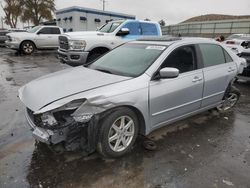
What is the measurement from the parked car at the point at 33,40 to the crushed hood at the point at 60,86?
12346 millimetres

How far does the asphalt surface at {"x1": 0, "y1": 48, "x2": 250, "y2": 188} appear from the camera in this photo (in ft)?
9.51

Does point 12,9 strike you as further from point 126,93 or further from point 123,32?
point 126,93

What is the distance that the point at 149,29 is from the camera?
10.3m

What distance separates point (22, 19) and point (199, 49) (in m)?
44.2

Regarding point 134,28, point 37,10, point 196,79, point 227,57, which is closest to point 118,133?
point 196,79

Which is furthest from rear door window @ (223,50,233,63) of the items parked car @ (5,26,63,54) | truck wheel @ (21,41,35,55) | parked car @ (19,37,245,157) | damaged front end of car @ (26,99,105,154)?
truck wheel @ (21,41,35,55)

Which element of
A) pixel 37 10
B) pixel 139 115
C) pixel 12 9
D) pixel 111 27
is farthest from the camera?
pixel 12 9

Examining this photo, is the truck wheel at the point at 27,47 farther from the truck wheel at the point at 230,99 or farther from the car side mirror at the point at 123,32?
the truck wheel at the point at 230,99

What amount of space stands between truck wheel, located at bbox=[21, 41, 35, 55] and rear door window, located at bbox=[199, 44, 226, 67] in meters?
13.0

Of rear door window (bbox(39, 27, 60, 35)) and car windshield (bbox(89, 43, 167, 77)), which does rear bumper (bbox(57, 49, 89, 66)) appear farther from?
rear door window (bbox(39, 27, 60, 35))

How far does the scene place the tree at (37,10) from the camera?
39312 mm

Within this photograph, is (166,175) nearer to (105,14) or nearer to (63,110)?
(63,110)

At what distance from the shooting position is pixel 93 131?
295cm

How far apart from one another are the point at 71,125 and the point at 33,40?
44.9ft
